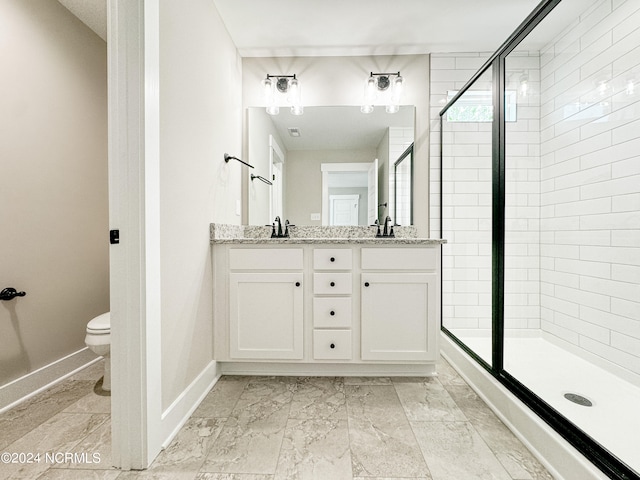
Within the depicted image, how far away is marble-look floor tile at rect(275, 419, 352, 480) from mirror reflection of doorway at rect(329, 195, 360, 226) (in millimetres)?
1426

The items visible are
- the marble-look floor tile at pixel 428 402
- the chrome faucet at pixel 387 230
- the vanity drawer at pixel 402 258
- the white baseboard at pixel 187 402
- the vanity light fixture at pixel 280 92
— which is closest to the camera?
the white baseboard at pixel 187 402

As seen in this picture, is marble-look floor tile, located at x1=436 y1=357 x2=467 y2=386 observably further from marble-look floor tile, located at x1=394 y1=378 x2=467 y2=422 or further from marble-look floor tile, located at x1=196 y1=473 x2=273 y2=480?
marble-look floor tile, located at x1=196 y1=473 x2=273 y2=480

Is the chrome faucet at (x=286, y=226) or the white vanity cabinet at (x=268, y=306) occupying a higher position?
the chrome faucet at (x=286, y=226)

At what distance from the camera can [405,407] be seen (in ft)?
4.95

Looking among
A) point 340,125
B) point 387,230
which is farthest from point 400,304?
point 340,125

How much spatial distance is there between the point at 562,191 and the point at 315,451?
7.45ft

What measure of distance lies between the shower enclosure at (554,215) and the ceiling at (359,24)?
1.02ft

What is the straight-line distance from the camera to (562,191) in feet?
6.72

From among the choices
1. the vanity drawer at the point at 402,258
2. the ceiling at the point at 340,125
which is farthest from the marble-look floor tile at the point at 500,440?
the ceiling at the point at 340,125

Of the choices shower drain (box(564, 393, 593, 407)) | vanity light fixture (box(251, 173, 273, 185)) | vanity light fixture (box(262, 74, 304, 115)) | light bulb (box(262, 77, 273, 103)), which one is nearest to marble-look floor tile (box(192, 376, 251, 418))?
vanity light fixture (box(251, 173, 273, 185))

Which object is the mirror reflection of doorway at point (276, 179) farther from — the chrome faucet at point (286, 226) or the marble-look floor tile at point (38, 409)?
the marble-look floor tile at point (38, 409)

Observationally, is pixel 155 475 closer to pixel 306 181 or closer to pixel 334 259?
pixel 334 259

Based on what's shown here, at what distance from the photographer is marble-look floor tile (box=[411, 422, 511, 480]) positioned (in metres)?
1.08

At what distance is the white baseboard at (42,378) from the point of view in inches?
58.6
